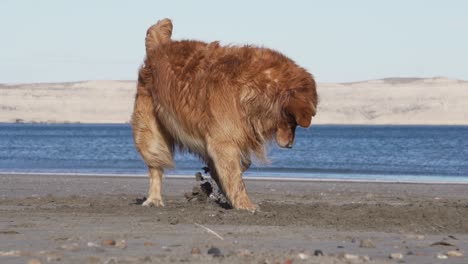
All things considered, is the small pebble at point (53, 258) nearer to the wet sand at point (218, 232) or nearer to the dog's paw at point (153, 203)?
the wet sand at point (218, 232)

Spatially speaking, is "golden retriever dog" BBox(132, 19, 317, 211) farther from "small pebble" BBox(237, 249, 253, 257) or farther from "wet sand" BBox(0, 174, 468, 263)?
"small pebble" BBox(237, 249, 253, 257)

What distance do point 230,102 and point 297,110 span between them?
Answer: 689 millimetres

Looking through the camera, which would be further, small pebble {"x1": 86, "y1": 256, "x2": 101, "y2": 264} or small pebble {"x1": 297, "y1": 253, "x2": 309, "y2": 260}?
Answer: small pebble {"x1": 297, "y1": 253, "x2": 309, "y2": 260}

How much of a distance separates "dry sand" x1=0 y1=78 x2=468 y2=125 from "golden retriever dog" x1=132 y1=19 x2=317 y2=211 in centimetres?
11515

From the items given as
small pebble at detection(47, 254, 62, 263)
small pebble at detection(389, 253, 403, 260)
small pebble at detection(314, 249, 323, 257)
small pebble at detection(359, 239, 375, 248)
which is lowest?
small pebble at detection(47, 254, 62, 263)

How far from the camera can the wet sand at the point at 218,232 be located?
6.82 m

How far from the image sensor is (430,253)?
710 centimetres

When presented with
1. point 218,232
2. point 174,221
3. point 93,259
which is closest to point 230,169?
point 174,221

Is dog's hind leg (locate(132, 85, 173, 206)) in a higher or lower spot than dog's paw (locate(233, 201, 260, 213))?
higher

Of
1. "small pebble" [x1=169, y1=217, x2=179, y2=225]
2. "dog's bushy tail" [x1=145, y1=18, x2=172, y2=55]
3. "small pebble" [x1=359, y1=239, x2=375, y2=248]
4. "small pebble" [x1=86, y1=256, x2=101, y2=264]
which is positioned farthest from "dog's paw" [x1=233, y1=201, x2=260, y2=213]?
"small pebble" [x1=86, y1=256, x2=101, y2=264]

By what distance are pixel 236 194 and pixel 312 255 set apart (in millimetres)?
3358

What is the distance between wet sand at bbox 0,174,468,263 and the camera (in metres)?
6.82

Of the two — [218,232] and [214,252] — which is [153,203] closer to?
[218,232]

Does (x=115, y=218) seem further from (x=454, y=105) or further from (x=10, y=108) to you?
(x=10, y=108)
